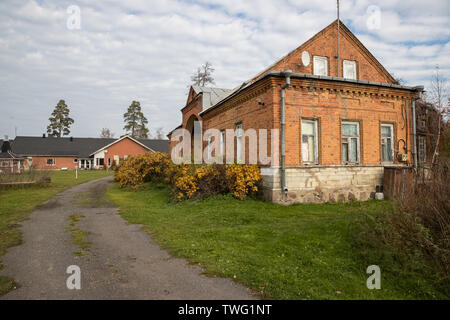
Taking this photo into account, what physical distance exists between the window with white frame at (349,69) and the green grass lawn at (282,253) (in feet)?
33.4

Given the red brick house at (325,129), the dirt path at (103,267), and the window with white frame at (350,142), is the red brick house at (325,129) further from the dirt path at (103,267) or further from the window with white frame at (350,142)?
the dirt path at (103,267)

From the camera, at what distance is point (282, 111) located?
34.3 ft

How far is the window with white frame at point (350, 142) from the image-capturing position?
38.7 feet

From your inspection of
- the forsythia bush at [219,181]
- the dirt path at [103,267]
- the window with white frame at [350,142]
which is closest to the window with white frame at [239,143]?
the forsythia bush at [219,181]

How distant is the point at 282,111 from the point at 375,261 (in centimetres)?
686

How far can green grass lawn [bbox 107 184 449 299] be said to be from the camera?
3864 millimetres

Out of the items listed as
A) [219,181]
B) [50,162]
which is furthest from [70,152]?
[219,181]

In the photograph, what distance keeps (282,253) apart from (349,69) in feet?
Answer: 47.6

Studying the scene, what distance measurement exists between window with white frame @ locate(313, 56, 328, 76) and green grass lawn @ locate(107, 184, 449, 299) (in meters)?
9.39

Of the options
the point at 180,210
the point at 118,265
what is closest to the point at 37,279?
the point at 118,265

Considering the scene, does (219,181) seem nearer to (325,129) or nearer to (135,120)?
(325,129)

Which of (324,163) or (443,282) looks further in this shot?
(324,163)

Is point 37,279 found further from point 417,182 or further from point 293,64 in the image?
point 293,64

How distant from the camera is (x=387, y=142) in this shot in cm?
1270
